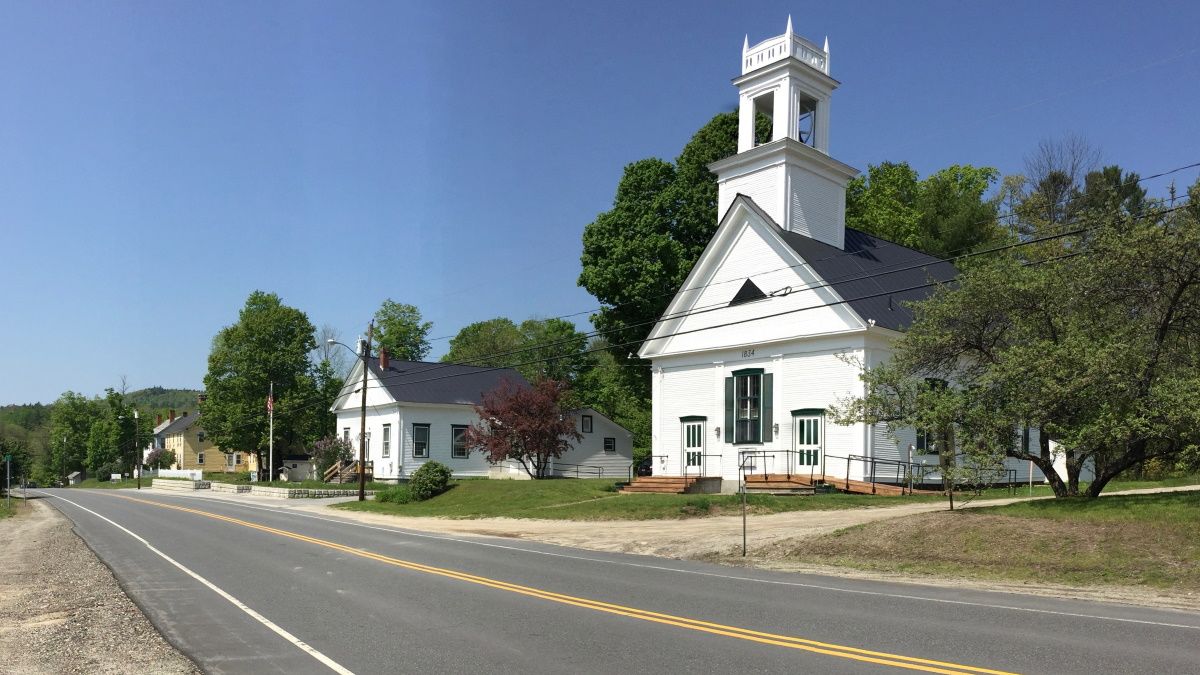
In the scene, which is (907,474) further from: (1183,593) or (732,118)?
(732,118)

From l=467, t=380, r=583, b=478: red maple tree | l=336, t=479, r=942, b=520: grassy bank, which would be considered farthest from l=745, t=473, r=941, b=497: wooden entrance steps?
l=467, t=380, r=583, b=478: red maple tree

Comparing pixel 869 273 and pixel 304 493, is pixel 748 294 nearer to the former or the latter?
pixel 869 273

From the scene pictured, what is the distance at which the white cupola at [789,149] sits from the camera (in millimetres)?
35500

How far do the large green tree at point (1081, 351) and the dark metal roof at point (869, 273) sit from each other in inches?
408

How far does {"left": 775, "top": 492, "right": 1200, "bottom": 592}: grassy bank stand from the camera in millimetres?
14133

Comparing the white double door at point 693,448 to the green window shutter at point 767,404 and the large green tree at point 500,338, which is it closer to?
the green window shutter at point 767,404

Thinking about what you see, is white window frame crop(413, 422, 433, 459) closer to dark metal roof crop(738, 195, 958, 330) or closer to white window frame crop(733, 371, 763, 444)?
white window frame crop(733, 371, 763, 444)

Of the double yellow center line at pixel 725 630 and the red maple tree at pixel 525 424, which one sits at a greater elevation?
the red maple tree at pixel 525 424

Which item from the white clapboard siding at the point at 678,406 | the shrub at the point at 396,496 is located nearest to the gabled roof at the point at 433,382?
the shrub at the point at 396,496

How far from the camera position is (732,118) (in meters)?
45.9

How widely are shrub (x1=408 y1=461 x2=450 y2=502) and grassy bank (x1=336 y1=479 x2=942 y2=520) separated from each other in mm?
431

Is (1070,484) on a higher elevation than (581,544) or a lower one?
higher

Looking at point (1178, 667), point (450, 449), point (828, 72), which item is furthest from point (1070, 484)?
point (450, 449)

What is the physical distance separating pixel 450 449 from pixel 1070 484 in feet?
129
